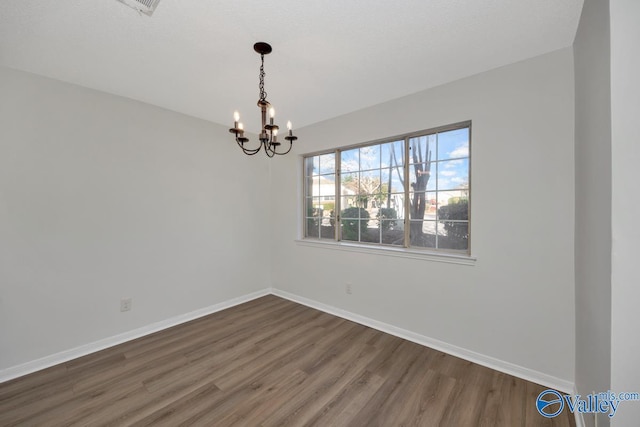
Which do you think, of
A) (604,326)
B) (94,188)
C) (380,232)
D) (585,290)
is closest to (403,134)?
(380,232)

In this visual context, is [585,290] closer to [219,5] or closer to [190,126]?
[219,5]

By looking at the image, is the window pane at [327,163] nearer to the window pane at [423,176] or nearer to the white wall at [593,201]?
the window pane at [423,176]

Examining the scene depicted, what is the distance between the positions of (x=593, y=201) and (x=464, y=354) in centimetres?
170

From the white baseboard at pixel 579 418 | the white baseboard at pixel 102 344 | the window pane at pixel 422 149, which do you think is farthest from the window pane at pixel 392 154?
the white baseboard at pixel 102 344

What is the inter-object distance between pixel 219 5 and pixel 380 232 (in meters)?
2.52

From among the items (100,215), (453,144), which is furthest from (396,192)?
(100,215)

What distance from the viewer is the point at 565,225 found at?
1.86 meters

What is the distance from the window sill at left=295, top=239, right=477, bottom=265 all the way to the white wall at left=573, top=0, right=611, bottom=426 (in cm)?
78

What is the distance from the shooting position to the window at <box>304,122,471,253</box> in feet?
8.06

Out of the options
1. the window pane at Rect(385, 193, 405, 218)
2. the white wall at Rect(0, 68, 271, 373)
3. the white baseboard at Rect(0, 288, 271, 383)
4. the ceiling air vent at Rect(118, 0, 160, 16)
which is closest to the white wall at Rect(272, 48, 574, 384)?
the window pane at Rect(385, 193, 405, 218)

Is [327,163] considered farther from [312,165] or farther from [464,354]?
[464,354]

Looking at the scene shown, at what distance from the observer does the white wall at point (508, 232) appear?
1878mm

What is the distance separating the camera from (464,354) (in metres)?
2.29

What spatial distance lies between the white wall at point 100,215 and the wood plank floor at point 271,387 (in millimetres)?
420
